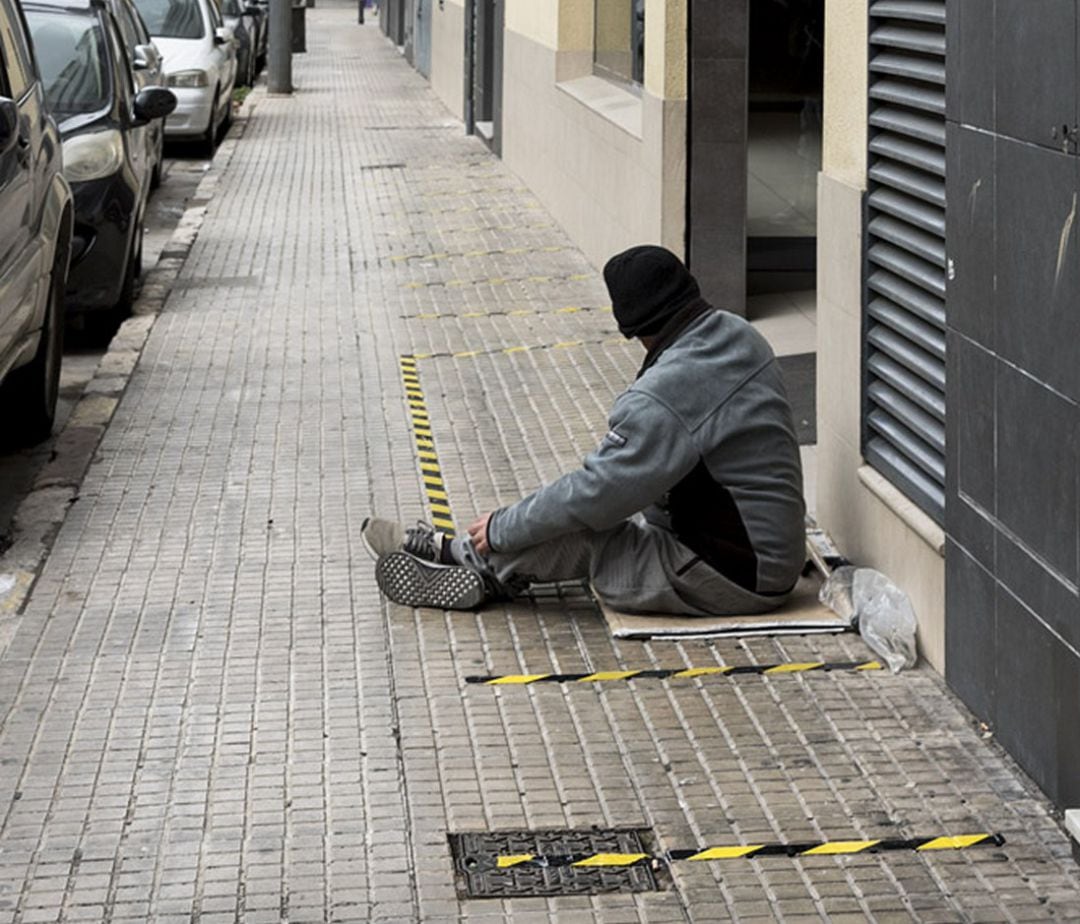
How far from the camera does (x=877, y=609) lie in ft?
21.0

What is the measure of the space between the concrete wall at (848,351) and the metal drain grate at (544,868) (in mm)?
1581

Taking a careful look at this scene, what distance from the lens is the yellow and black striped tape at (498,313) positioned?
1248 cm

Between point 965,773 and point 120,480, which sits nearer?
point 965,773

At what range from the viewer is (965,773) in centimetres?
539

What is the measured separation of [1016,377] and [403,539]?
8.15 feet

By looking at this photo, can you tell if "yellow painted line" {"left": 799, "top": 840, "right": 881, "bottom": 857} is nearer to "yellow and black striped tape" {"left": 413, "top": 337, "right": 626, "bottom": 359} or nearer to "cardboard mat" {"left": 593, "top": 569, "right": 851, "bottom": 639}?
"cardboard mat" {"left": 593, "top": 569, "right": 851, "bottom": 639}

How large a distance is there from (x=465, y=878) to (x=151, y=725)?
52.8 inches

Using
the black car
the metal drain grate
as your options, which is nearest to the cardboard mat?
the metal drain grate

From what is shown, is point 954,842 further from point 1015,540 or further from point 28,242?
point 28,242

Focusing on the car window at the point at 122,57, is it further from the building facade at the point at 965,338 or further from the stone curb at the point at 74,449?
the building facade at the point at 965,338

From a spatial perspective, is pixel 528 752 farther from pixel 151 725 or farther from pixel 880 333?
pixel 880 333

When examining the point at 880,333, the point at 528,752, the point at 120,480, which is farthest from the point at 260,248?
the point at 528,752

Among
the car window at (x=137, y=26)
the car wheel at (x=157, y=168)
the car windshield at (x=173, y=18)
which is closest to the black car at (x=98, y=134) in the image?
the car wheel at (x=157, y=168)

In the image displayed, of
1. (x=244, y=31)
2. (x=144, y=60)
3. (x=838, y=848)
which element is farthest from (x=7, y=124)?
(x=244, y=31)
